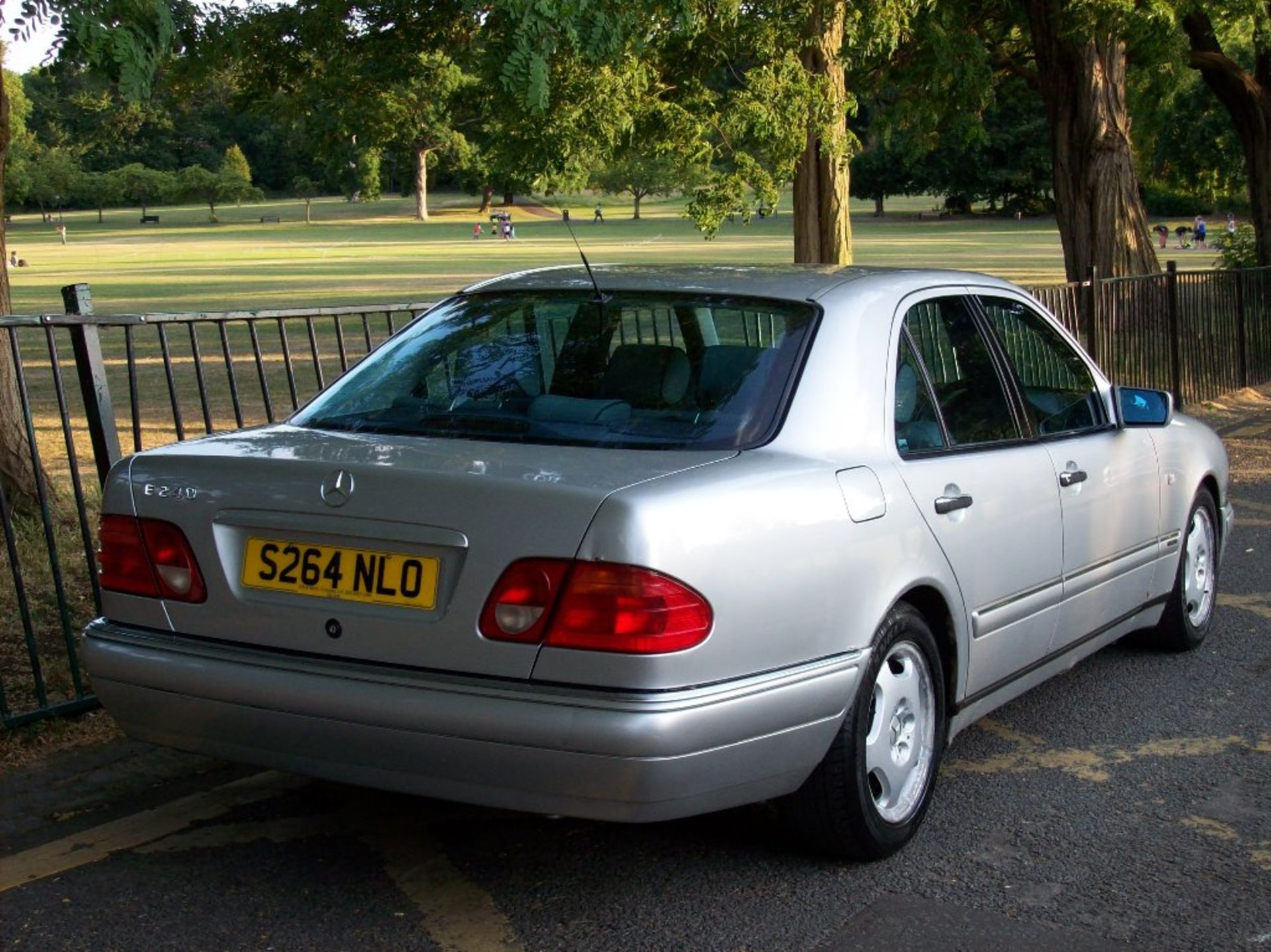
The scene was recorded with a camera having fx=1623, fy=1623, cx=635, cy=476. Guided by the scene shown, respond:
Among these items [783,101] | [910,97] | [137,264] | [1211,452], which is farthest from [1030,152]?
[1211,452]

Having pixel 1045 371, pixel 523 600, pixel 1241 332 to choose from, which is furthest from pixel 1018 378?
pixel 1241 332

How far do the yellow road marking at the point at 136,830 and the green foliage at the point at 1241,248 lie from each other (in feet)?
68.4

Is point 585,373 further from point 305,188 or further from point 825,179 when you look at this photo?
point 305,188

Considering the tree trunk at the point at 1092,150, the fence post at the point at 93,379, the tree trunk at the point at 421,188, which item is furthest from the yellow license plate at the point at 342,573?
the tree trunk at the point at 421,188

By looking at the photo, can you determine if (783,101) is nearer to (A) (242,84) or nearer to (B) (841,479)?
(A) (242,84)

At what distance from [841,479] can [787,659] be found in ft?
1.77

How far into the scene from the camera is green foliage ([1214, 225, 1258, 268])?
2347 cm

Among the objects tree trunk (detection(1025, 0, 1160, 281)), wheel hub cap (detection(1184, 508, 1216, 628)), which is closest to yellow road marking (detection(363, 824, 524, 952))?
wheel hub cap (detection(1184, 508, 1216, 628))

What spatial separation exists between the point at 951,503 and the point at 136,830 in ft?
8.13

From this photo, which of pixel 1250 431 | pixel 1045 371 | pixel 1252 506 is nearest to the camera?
pixel 1045 371

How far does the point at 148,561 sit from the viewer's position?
4152 millimetres

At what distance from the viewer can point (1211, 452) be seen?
660 centimetres

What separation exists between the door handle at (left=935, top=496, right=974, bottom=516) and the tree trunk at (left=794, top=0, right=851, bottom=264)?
380 inches

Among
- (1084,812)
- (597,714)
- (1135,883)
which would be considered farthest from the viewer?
(1084,812)
